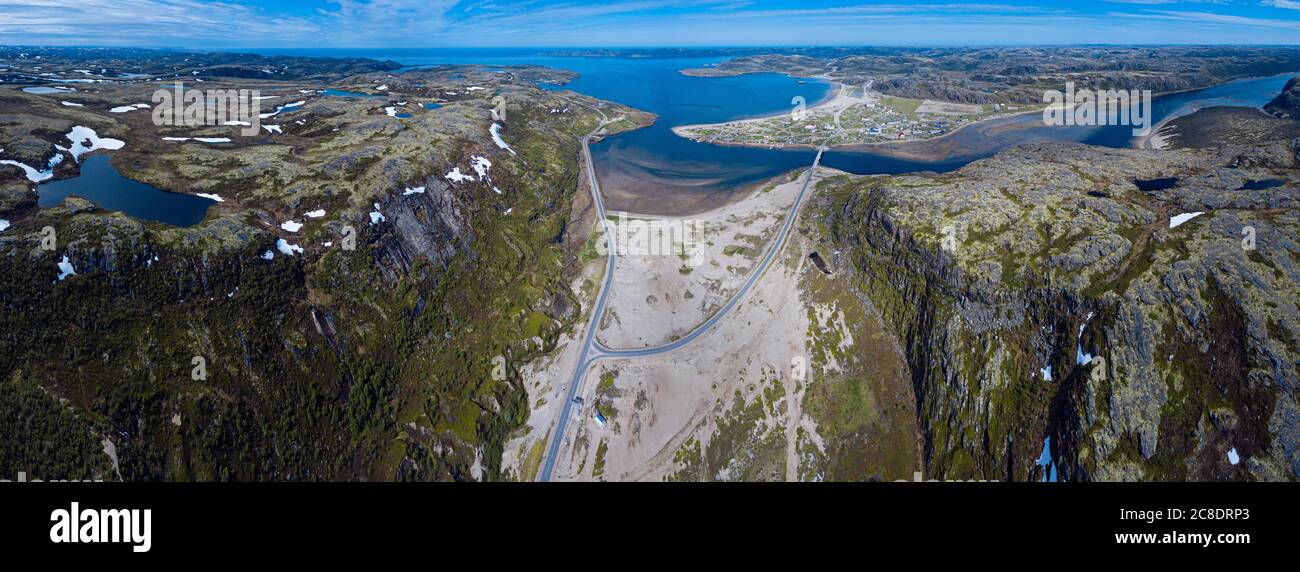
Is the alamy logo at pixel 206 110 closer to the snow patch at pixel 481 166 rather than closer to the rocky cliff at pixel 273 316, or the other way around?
the rocky cliff at pixel 273 316

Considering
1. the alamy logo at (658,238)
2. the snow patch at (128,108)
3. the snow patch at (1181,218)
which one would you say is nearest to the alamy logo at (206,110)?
the snow patch at (128,108)

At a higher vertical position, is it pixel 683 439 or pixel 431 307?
pixel 431 307

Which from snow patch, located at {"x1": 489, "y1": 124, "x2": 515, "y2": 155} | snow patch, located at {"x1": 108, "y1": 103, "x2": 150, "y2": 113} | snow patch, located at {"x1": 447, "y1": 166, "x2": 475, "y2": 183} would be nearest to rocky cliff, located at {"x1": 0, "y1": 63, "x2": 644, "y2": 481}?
snow patch, located at {"x1": 447, "y1": 166, "x2": 475, "y2": 183}

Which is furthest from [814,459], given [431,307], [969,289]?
[431,307]

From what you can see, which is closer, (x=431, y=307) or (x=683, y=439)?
(x=683, y=439)

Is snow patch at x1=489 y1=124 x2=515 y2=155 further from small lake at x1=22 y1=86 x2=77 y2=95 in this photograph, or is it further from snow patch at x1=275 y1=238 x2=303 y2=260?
small lake at x1=22 y1=86 x2=77 y2=95
